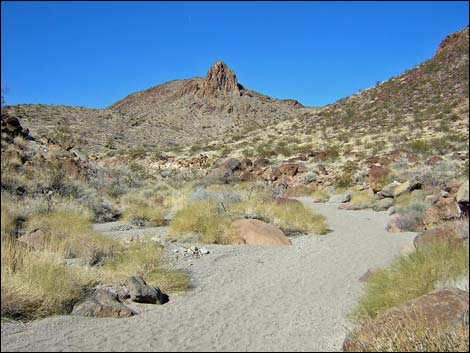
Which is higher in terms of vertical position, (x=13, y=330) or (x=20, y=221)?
(x=20, y=221)

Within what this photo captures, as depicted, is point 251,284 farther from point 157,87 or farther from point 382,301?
point 157,87

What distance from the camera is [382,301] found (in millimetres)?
5027

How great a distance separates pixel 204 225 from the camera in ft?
36.5

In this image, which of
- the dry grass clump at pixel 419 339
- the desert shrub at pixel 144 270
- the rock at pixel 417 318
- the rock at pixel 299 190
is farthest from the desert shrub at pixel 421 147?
the dry grass clump at pixel 419 339

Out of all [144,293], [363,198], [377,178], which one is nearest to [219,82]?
[377,178]

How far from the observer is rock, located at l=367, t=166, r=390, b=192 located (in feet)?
63.3

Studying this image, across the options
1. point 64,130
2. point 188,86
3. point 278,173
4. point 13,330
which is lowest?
point 13,330

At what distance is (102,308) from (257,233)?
5.84m

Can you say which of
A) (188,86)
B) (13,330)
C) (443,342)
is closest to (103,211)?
(13,330)

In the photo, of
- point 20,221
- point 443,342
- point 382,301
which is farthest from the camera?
point 20,221

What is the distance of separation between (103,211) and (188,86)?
79.9 metres

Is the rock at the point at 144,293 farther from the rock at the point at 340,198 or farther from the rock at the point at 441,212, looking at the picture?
the rock at the point at 340,198

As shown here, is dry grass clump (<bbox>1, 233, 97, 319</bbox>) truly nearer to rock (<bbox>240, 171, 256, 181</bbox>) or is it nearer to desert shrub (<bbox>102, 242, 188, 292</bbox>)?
desert shrub (<bbox>102, 242, 188, 292</bbox>)

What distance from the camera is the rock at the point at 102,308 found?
5.24 metres
